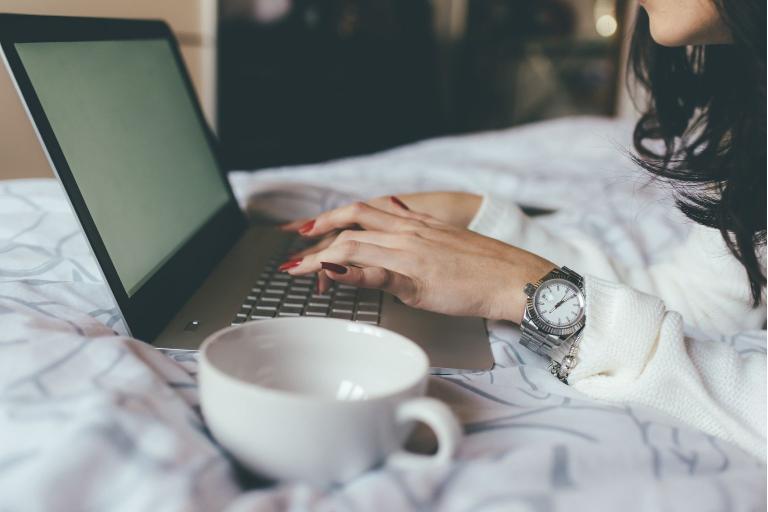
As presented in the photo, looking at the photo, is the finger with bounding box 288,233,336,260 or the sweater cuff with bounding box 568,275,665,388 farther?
the finger with bounding box 288,233,336,260

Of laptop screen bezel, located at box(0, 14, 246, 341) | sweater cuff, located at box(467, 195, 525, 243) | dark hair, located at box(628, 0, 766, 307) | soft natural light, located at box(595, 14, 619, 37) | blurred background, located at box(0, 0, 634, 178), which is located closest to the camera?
laptop screen bezel, located at box(0, 14, 246, 341)

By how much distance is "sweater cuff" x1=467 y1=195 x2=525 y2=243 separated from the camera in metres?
0.86

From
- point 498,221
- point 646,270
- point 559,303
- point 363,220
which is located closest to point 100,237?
point 363,220

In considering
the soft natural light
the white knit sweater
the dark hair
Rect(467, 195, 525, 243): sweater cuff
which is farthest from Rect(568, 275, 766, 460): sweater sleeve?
the soft natural light

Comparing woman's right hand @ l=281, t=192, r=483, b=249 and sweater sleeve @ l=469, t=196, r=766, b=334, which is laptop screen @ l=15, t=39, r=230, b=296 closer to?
woman's right hand @ l=281, t=192, r=483, b=249

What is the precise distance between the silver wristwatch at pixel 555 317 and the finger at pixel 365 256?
111 millimetres

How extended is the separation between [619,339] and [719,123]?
465 millimetres

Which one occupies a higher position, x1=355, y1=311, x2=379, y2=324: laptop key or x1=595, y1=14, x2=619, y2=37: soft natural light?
x1=595, y1=14, x2=619, y2=37: soft natural light

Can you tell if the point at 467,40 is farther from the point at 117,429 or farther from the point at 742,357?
the point at 117,429

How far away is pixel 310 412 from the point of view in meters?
0.35

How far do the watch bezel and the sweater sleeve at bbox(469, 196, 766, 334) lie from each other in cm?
22

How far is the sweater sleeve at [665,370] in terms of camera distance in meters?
0.53

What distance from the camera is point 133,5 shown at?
158 centimetres

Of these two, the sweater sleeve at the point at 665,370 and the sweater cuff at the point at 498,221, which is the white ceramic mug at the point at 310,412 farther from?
the sweater cuff at the point at 498,221
